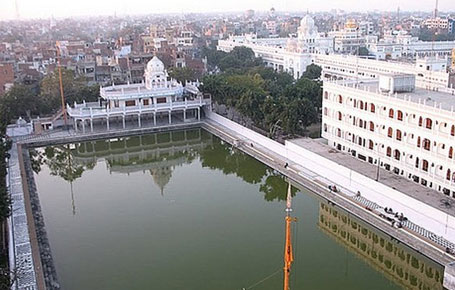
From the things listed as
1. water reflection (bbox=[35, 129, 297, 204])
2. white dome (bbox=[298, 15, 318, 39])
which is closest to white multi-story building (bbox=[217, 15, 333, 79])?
white dome (bbox=[298, 15, 318, 39])

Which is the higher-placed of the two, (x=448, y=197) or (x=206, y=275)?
(x=448, y=197)

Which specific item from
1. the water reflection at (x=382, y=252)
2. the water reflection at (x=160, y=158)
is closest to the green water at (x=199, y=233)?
the water reflection at (x=382, y=252)

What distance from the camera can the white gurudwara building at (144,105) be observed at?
130 feet

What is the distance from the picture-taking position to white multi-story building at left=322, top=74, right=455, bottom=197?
22922 mm

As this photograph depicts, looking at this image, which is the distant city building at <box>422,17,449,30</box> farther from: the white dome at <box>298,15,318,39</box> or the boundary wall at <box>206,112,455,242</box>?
the boundary wall at <box>206,112,455,242</box>

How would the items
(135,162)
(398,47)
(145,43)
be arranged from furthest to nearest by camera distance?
(145,43) < (398,47) < (135,162)

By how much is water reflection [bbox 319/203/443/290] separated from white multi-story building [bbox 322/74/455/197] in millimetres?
4346

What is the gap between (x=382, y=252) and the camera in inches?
806

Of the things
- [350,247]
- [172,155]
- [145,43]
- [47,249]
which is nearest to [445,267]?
[350,247]

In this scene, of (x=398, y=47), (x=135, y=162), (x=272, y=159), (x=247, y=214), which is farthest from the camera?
(x=398, y=47)

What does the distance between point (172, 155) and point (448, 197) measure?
1910 centimetres

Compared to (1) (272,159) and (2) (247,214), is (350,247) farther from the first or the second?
(1) (272,159)

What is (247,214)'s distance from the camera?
24359 millimetres

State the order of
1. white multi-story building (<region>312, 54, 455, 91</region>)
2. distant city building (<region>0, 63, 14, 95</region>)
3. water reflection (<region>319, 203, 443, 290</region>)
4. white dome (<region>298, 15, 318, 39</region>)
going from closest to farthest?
water reflection (<region>319, 203, 443, 290</region>) → white multi-story building (<region>312, 54, 455, 91</region>) → distant city building (<region>0, 63, 14, 95</region>) → white dome (<region>298, 15, 318, 39</region>)
